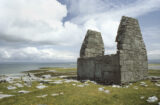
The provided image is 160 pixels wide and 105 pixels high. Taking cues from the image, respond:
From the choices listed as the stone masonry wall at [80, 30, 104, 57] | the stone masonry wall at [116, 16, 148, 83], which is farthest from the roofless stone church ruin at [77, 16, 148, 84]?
the stone masonry wall at [80, 30, 104, 57]

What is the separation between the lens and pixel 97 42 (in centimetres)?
1606

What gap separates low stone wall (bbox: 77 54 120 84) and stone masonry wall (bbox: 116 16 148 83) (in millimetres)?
630

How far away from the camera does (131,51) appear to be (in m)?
11.4

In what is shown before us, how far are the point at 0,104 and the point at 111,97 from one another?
5558mm

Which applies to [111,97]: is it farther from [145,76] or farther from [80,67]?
[80,67]

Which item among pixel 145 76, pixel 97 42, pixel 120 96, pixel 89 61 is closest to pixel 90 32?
pixel 97 42

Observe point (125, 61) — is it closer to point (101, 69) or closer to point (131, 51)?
point (131, 51)

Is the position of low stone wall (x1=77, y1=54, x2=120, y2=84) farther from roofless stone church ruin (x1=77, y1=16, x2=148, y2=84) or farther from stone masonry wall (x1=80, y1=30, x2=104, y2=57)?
stone masonry wall (x1=80, y1=30, x2=104, y2=57)

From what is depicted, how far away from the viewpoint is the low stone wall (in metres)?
11.1

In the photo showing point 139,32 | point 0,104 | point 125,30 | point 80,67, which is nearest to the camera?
point 0,104

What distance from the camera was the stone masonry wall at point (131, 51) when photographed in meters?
10.8

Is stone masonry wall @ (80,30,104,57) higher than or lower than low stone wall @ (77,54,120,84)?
higher

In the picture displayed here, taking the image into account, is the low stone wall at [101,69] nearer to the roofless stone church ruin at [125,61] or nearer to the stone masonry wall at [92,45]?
the roofless stone church ruin at [125,61]

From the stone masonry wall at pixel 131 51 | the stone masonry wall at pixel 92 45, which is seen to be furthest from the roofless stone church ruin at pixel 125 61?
the stone masonry wall at pixel 92 45
